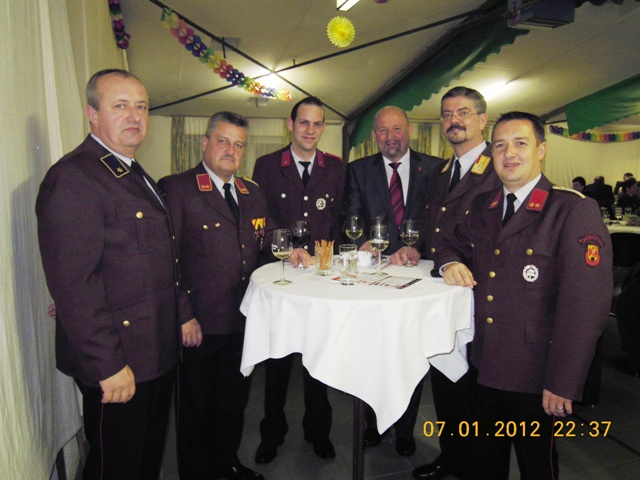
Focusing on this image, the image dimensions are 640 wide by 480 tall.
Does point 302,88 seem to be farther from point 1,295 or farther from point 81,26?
point 1,295

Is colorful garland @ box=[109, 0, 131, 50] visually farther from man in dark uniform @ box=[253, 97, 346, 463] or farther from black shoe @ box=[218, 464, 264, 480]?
black shoe @ box=[218, 464, 264, 480]

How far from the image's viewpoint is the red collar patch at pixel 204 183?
219 cm

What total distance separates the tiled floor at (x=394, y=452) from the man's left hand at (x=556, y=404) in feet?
3.36

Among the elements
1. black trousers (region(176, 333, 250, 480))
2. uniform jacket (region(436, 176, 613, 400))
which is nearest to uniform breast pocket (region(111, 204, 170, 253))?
black trousers (region(176, 333, 250, 480))

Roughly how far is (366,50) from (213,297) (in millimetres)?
5087

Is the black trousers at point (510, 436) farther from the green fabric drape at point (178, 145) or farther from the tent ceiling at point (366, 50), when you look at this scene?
the green fabric drape at point (178, 145)

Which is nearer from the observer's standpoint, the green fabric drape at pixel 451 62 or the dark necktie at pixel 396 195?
the dark necktie at pixel 396 195

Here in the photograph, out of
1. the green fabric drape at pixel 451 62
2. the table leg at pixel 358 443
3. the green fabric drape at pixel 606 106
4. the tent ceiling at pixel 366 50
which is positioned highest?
the tent ceiling at pixel 366 50

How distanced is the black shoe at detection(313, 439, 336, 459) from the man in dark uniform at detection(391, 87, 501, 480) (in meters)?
0.47

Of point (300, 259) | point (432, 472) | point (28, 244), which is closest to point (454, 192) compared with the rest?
point (300, 259)

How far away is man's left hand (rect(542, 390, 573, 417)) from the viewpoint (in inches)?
61.6

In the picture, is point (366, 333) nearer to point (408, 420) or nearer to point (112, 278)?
point (112, 278)

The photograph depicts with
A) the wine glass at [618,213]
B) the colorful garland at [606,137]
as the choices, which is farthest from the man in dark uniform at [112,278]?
the colorful garland at [606,137]

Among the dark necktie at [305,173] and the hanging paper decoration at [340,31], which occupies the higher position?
the hanging paper decoration at [340,31]
